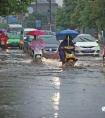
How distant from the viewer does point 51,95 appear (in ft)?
51.9

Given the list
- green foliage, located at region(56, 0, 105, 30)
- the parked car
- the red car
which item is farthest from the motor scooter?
green foliage, located at region(56, 0, 105, 30)

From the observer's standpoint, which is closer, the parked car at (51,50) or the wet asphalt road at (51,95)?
the wet asphalt road at (51,95)

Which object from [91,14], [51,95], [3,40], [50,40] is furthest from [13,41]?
[51,95]

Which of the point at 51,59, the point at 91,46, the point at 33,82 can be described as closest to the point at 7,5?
the point at 51,59

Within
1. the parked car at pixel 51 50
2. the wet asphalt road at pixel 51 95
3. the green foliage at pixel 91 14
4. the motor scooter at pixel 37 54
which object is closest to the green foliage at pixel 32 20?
the green foliage at pixel 91 14

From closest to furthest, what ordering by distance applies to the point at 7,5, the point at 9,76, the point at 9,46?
the point at 9,76
the point at 7,5
the point at 9,46

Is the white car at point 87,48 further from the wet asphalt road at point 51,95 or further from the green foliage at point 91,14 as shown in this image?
the green foliage at point 91,14

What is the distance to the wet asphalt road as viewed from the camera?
41.3 ft

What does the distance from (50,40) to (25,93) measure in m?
23.5

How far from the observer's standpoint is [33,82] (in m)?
19.8

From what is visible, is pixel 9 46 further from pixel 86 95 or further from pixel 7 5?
pixel 86 95

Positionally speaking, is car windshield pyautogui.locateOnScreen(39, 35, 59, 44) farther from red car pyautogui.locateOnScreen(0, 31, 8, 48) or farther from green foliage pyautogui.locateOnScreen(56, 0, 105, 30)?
green foliage pyautogui.locateOnScreen(56, 0, 105, 30)

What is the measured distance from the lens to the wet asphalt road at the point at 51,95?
12.6 meters

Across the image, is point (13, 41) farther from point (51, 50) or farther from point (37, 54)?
point (37, 54)
